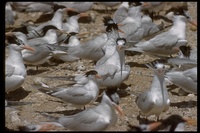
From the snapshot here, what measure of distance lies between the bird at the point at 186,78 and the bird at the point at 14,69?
1848mm

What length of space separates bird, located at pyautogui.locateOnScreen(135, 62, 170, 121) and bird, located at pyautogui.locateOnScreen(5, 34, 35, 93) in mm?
1692

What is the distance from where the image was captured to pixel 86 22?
10820 millimetres

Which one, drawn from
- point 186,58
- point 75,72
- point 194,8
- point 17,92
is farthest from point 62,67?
point 194,8

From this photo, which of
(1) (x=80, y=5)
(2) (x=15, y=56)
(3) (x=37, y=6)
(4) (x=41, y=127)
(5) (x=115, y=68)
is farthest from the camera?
(3) (x=37, y=6)


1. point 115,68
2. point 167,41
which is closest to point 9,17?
point 167,41

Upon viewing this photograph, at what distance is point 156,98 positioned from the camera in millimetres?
6098

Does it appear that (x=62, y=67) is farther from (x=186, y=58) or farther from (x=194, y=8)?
(x=194, y=8)

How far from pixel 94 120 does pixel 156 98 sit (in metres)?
0.82

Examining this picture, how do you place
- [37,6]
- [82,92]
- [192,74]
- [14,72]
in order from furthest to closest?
1. [37,6]
2. [14,72]
3. [192,74]
4. [82,92]

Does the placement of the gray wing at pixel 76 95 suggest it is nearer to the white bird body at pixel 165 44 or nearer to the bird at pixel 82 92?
the bird at pixel 82 92

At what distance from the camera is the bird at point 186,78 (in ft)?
21.7

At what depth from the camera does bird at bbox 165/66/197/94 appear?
6613mm

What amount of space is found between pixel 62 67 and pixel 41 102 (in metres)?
1.56

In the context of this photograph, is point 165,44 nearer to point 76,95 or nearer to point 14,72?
point 76,95
